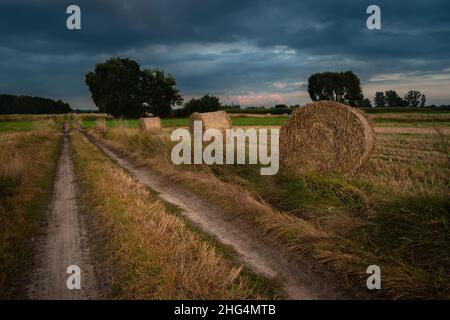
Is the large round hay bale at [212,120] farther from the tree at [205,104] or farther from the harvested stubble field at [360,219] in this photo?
the tree at [205,104]

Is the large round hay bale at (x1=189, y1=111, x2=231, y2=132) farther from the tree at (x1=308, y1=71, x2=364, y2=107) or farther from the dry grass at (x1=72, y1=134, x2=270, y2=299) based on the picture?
the tree at (x1=308, y1=71, x2=364, y2=107)

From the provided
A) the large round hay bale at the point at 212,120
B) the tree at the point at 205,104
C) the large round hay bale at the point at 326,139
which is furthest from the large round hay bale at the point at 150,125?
the tree at the point at 205,104

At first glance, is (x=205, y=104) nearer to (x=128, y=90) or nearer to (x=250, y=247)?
(x=128, y=90)

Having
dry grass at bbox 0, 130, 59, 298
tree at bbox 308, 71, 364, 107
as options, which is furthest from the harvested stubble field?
tree at bbox 308, 71, 364, 107

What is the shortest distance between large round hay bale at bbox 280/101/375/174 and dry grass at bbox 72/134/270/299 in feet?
14.9

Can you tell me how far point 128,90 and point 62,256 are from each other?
70.9 metres

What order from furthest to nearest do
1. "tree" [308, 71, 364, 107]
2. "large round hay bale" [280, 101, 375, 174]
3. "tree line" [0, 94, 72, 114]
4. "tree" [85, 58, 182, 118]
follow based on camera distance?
"tree line" [0, 94, 72, 114] < "tree" [85, 58, 182, 118] < "tree" [308, 71, 364, 107] < "large round hay bale" [280, 101, 375, 174]

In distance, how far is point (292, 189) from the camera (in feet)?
27.4

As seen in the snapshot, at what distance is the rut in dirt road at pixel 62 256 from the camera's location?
442cm

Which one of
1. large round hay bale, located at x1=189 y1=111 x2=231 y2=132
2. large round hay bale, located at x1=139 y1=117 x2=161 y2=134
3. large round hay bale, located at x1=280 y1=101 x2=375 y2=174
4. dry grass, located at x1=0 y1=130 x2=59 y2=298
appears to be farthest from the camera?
large round hay bale, located at x1=139 y1=117 x2=161 y2=134

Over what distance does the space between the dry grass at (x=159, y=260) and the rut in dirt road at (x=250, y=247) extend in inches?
15.3

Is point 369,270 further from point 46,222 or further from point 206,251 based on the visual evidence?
point 46,222

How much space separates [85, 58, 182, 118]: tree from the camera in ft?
237
